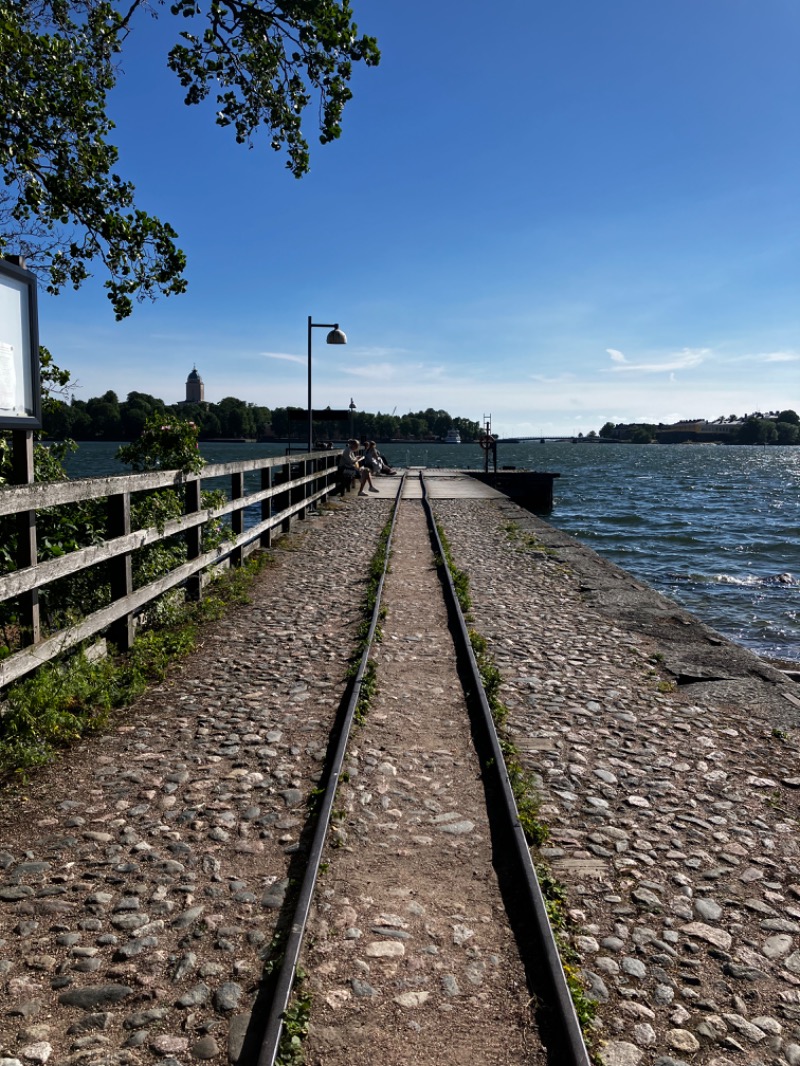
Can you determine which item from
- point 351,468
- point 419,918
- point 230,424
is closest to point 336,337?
point 351,468

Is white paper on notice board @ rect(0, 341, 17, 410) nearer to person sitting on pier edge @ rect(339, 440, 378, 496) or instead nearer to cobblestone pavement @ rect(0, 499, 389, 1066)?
cobblestone pavement @ rect(0, 499, 389, 1066)

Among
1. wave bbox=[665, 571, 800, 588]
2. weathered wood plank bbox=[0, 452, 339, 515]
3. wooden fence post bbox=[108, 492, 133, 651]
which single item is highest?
weathered wood plank bbox=[0, 452, 339, 515]

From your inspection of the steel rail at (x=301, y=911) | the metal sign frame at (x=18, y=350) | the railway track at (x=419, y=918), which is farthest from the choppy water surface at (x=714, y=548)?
the metal sign frame at (x=18, y=350)

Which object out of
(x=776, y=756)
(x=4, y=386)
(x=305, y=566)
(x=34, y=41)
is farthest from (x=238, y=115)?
(x=776, y=756)

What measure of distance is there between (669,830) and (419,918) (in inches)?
58.4

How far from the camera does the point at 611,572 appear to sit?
1210cm

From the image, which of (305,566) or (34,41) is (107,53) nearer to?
(34,41)

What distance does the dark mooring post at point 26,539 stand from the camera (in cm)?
464

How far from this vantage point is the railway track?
2.51 m

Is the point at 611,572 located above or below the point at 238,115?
below

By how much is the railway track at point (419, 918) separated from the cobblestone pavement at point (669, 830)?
0.73 ft

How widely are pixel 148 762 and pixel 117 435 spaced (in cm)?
12143

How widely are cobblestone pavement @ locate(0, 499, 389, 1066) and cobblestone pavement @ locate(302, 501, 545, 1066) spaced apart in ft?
0.83

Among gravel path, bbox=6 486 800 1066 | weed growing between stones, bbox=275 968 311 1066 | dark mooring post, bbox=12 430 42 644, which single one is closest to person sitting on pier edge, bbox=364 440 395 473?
gravel path, bbox=6 486 800 1066
